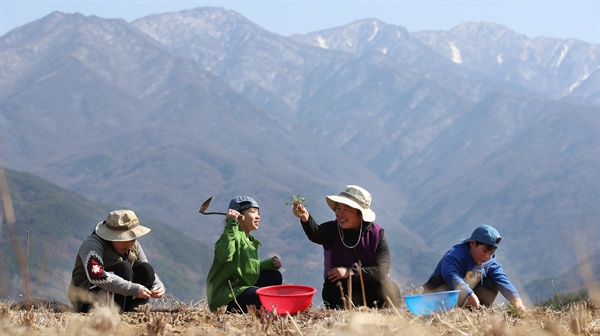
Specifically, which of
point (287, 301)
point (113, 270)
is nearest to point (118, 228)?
point (113, 270)

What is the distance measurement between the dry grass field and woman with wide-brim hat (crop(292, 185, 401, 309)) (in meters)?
1.04

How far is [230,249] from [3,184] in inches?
144

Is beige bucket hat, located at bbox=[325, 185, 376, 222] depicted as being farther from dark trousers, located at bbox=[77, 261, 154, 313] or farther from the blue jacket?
dark trousers, located at bbox=[77, 261, 154, 313]

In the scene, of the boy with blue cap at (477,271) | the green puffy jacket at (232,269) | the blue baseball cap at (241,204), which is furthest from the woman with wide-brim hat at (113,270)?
the boy with blue cap at (477,271)

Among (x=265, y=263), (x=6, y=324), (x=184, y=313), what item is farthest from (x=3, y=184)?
(x=265, y=263)

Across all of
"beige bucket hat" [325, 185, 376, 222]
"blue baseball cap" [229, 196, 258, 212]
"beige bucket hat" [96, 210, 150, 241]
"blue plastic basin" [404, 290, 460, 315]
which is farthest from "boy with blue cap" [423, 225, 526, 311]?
"beige bucket hat" [96, 210, 150, 241]

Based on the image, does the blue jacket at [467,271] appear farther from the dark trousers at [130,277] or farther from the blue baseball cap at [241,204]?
the dark trousers at [130,277]

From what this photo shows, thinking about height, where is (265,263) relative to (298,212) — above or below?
below

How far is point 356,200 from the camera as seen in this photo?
7309 mm

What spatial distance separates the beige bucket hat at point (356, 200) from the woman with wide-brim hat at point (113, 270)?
1.72 m

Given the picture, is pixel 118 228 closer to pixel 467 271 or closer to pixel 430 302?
pixel 430 302

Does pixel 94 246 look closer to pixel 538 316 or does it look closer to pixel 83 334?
pixel 83 334

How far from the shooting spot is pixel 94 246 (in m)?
6.66

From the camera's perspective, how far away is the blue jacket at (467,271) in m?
7.28
